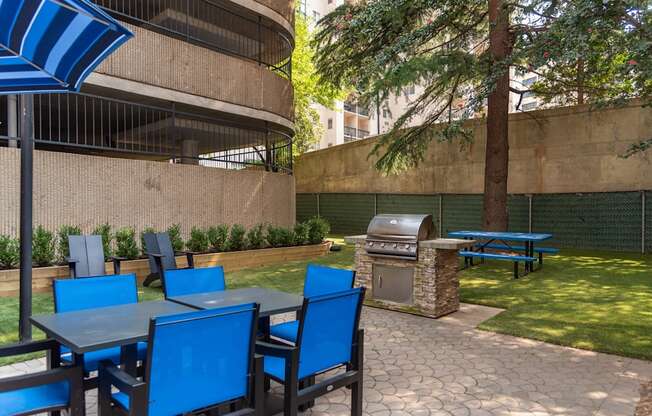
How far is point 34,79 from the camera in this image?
11.4 feet

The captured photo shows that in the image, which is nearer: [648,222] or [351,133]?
[648,222]

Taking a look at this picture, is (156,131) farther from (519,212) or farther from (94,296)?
(94,296)

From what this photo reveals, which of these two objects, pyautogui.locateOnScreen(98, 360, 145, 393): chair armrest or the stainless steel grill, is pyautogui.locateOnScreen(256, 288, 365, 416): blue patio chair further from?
the stainless steel grill

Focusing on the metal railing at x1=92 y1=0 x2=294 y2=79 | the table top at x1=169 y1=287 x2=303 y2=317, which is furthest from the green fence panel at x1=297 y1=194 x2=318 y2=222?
the table top at x1=169 y1=287 x2=303 y2=317

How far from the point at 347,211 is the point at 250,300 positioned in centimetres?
1648

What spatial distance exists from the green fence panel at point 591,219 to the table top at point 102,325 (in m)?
13.8

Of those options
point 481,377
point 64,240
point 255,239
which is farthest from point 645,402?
point 255,239

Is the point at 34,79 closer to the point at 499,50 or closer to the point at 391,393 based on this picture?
the point at 391,393

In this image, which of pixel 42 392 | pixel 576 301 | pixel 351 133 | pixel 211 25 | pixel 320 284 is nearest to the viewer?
pixel 42 392

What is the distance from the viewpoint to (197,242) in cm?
1038

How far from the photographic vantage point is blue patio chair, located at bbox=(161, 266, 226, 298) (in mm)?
4160

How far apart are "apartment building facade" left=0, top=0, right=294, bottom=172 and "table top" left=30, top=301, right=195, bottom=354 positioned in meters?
7.11

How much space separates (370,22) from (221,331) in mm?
10397

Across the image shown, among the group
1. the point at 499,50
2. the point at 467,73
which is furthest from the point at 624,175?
the point at 467,73
